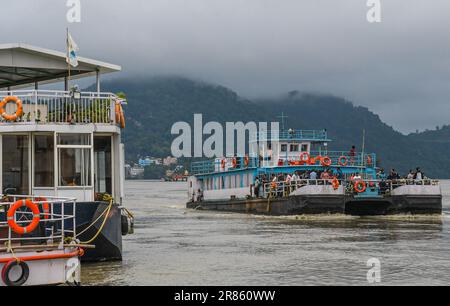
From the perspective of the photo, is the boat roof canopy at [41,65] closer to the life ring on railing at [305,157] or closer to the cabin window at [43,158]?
the cabin window at [43,158]

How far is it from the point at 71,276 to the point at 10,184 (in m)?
4.90

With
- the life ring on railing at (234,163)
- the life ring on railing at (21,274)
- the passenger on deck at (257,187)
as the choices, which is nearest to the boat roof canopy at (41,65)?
the life ring on railing at (21,274)

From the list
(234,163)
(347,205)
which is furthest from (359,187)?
(234,163)

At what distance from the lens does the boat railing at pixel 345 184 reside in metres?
40.4

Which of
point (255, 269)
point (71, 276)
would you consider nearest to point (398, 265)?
point (255, 269)

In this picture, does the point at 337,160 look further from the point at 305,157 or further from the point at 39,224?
the point at 39,224

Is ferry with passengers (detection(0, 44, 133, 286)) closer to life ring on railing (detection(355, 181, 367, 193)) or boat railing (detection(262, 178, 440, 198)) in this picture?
boat railing (detection(262, 178, 440, 198))

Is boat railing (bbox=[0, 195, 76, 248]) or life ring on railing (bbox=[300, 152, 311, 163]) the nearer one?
boat railing (bbox=[0, 195, 76, 248])

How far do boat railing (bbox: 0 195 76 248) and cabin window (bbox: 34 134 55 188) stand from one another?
4.09 ft

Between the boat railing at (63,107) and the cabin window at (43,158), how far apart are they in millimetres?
467

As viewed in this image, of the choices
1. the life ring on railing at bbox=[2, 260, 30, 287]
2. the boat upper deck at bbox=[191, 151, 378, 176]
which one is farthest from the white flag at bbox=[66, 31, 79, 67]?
the boat upper deck at bbox=[191, 151, 378, 176]

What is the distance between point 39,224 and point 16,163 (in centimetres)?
340

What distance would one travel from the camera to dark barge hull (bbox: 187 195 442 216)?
3944 centimetres

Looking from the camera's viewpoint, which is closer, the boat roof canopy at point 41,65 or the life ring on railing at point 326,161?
the boat roof canopy at point 41,65
